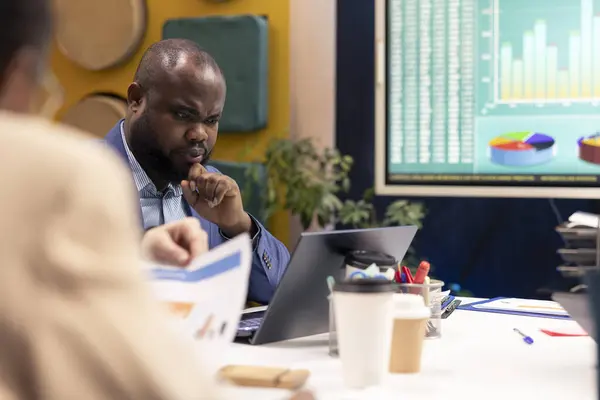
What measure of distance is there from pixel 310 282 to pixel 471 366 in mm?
313

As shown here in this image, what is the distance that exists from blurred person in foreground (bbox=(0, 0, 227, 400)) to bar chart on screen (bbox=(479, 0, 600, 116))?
294 cm

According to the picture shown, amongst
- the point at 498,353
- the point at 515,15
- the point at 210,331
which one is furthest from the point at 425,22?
the point at 210,331

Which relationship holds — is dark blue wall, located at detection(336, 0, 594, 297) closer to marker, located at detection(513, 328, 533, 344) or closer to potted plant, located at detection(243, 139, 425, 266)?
potted plant, located at detection(243, 139, 425, 266)

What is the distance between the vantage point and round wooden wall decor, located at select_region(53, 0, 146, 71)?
12.4 ft

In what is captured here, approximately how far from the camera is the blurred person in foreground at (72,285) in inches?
17.6

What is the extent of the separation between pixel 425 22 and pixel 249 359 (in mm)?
2398

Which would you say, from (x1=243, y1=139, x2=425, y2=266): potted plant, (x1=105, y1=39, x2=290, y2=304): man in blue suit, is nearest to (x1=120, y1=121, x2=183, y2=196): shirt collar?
(x1=105, y1=39, x2=290, y2=304): man in blue suit

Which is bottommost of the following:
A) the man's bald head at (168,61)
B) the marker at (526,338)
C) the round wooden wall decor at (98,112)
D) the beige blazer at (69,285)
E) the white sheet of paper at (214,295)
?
the marker at (526,338)

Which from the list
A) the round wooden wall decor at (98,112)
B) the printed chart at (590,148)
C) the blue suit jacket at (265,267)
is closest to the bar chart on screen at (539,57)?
the printed chart at (590,148)

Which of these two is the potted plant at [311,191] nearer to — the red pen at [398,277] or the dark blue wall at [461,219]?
the dark blue wall at [461,219]

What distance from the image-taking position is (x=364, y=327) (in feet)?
3.52

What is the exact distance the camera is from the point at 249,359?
1255 mm

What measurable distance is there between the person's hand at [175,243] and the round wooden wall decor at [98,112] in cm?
269

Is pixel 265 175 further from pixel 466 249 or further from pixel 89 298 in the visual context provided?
pixel 89 298
